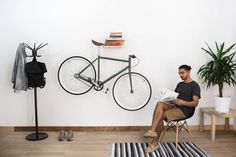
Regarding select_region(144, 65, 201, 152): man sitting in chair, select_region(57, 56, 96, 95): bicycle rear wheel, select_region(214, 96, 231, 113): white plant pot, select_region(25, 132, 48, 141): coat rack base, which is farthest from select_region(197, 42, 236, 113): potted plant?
select_region(25, 132, 48, 141): coat rack base

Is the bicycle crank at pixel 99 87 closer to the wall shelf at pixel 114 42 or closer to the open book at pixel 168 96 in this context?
the wall shelf at pixel 114 42

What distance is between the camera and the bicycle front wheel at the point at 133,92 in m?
4.16

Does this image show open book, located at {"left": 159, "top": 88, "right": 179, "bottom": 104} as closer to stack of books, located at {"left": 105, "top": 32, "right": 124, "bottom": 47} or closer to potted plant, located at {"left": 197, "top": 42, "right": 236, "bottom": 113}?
potted plant, located at {"left": 197, "top": 42, "right": 236, "bottom": 113}

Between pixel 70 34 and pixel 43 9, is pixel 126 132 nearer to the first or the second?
pixel 70 34

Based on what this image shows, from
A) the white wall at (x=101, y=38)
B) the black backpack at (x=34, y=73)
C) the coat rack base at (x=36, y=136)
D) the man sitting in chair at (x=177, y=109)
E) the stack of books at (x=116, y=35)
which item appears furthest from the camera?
the white wall at (x=101, y=38)

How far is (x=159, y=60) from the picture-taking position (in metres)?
4.23

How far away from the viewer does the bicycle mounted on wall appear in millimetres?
4102

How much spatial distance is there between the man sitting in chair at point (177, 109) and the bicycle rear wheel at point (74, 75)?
1.25 meters

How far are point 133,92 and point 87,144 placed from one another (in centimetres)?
110

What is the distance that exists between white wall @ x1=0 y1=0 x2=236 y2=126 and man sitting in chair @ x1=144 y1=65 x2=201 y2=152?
0.66 meters

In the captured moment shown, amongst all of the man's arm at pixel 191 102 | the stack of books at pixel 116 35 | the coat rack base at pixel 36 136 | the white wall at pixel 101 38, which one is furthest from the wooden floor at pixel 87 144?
the stack of books at pixel 116 35

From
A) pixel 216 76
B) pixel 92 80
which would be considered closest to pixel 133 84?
pixel 92 80

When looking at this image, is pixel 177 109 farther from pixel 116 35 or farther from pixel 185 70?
pixel 116 35

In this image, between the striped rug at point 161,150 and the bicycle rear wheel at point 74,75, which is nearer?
the striped rug at point 161,150
